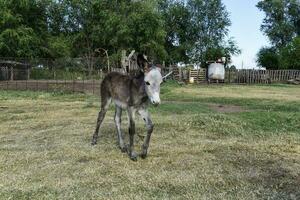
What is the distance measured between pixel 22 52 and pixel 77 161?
136ft

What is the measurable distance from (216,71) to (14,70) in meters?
21.0

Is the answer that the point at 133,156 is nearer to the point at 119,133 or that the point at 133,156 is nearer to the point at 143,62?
the point at 119,133

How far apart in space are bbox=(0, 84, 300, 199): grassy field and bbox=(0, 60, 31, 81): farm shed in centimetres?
1924

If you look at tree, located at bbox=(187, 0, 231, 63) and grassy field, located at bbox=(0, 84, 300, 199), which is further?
tree, located at bbox=(187, 0, 231, 63)

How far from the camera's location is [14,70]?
3462cm

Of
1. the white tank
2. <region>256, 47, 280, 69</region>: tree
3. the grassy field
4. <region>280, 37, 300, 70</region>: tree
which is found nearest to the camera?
the grassy field

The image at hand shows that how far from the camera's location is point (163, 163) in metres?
8.70

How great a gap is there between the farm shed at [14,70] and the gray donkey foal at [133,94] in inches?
932

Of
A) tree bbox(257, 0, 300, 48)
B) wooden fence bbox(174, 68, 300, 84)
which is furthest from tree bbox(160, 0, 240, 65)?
wooden fence bbox(174, 68, 300, 84)

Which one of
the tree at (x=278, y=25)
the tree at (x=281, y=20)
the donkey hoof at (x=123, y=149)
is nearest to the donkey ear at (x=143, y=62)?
the donkey hoof at (x=123, y=149)

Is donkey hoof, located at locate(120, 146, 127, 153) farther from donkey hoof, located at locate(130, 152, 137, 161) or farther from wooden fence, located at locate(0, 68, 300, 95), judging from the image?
wooden fence, located at locate(0, 68, 300, 95)

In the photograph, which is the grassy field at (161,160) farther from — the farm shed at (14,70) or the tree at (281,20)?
the tree at (281,20)

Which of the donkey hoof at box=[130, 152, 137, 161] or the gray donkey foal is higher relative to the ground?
the gray donkey foal

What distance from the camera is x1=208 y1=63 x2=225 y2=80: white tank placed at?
47.4 metres
